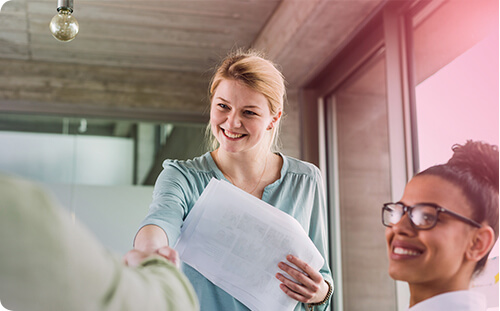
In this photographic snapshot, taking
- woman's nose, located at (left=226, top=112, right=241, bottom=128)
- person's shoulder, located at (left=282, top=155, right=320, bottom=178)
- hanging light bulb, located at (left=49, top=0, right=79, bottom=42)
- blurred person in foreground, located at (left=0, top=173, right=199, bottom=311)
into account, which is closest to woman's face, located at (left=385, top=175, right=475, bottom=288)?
person's shoulder, located at (left=282, top=155, right=320, bottom=178)

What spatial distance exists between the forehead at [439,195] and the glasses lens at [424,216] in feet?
0.06

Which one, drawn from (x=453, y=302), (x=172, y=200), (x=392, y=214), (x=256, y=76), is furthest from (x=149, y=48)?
(x=453, y=302)

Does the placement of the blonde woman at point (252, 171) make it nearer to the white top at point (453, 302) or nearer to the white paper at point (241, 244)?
the white paper at point (241, 244)

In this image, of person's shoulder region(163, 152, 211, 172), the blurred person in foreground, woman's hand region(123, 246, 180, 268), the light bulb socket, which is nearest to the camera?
the blurred person in foreground

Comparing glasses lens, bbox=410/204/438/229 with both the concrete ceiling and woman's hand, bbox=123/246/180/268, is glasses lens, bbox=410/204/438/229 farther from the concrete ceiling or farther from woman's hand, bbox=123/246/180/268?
the concrete ceiling

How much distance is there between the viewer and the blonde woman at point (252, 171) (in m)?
1.25

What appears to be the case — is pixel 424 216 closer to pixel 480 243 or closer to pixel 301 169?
pixel 480 243

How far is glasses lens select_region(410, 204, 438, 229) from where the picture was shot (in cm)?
113

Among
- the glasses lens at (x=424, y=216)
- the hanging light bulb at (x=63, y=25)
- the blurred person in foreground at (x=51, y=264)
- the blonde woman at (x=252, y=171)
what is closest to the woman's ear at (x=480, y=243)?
the glasses lens at (x=424, y=216)

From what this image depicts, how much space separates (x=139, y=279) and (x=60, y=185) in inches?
139

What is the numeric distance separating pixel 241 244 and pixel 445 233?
410 mm

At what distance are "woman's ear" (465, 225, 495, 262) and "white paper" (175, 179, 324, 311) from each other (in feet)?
1.04

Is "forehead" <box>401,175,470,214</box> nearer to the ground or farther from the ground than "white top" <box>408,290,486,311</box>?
farther from the ground

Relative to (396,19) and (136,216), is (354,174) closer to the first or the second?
(396,19)
